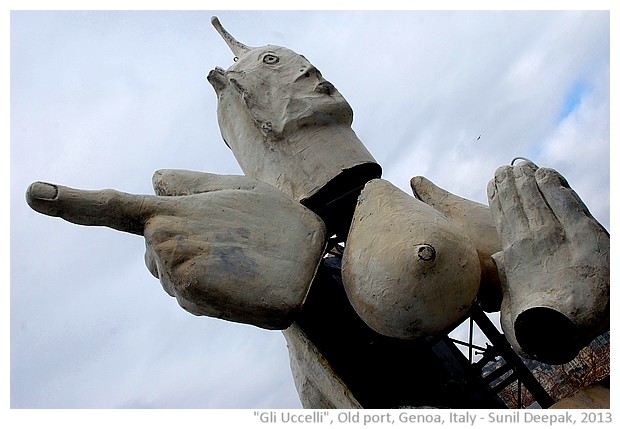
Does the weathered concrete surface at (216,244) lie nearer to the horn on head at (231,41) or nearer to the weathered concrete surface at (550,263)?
the weathered concrete surface at (550,263)

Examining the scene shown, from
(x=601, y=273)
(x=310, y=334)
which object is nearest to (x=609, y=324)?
(x=601, y=273)

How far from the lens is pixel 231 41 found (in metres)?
4.23

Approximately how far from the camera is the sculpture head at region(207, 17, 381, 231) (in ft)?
10.9

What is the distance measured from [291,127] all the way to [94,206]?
1188mm

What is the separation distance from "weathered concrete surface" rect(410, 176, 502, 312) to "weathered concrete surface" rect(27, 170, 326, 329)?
0.70 meters

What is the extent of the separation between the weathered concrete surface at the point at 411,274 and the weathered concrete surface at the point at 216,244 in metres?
0.25

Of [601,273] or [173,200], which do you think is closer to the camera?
[601,273]

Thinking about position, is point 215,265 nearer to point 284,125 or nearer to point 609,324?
point 284,125

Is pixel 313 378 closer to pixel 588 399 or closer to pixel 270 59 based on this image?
pixel 588 399

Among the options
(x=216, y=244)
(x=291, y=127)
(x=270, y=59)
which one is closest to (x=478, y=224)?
(x=291, y=127)

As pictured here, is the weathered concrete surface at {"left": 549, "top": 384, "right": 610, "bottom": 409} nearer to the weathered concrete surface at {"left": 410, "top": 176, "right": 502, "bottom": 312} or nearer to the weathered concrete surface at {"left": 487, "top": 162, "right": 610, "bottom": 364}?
the weathered concrete surface at {"left": 487, "top": 162, "right": 610, "bottom": 364}

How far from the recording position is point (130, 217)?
2.62 metres

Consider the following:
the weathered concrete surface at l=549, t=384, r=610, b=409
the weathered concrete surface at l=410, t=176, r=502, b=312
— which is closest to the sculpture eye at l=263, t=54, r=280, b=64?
the weathered concrete surface at l=410, t=176, r=502, b=312

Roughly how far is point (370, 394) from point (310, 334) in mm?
384
